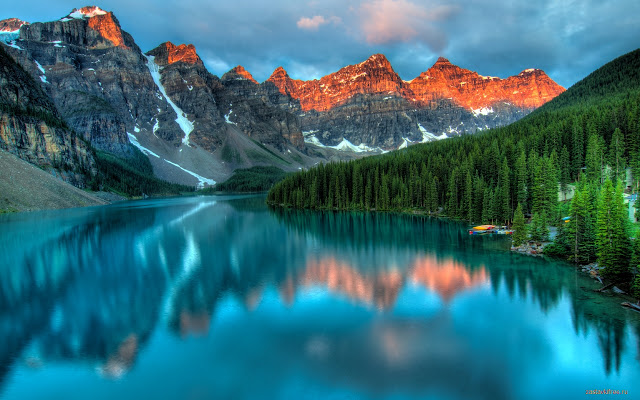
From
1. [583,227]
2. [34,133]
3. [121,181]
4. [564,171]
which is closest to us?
[583,227]

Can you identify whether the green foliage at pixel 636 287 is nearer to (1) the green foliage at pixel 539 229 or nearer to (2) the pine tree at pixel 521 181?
(1) the green foliage at pixel 539 229

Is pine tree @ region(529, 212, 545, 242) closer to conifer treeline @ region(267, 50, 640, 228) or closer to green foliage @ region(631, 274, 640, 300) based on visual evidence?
conifer treeline @ region(267, 50, 640, 228)

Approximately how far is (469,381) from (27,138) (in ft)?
455

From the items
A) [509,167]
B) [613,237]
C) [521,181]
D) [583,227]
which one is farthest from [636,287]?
[509,167]

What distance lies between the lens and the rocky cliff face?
109 metres

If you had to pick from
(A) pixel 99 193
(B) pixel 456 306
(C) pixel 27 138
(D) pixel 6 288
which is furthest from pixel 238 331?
(A) pixel 99 193

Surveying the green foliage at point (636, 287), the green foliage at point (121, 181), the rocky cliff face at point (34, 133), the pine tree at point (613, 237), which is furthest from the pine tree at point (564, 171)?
the green foliage at point (121, 181)

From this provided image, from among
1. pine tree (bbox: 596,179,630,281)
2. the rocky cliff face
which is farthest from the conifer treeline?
the rocky cliff face

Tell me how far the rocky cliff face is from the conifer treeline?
7293 cm

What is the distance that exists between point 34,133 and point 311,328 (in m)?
133

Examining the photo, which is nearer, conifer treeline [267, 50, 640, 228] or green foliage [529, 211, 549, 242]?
green foliage [529, 211, 549, 242]

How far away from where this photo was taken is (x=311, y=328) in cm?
2053

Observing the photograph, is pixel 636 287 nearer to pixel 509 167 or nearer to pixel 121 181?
pixel 509 167

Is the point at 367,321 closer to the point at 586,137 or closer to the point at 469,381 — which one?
the point at 469,381
